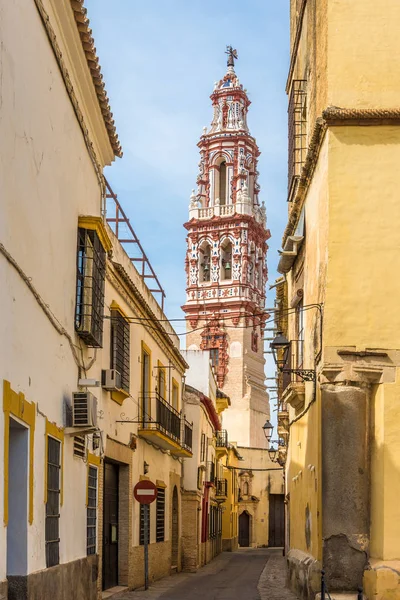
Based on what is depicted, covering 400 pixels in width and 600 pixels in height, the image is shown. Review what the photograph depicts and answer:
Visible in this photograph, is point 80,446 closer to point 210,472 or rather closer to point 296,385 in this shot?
point 296,385

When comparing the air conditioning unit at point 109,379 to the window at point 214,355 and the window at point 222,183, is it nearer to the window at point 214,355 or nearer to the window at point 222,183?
the window at point 214,355

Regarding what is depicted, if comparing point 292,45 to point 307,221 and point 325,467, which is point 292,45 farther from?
point 325,467

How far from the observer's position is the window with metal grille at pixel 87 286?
1253cm

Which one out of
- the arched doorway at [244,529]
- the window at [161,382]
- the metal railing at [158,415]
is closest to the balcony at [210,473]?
the window at [161,382]

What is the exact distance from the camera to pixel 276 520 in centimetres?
5866

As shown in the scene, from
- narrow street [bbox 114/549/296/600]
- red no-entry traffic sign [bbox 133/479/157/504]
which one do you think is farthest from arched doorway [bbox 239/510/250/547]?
red no-entry traffic sign [bbox 133/479/157/504]

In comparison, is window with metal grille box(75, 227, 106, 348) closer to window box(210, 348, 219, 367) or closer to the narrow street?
the narrow street

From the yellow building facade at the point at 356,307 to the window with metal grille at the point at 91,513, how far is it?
2.92 meters

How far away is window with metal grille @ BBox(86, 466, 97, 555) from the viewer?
44.3 ft

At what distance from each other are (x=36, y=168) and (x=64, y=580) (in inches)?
175

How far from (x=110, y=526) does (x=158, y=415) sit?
418 cm

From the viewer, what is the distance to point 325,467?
1222 centimetres

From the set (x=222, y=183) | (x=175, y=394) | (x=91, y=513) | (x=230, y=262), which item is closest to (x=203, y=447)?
(x=175, y=394)

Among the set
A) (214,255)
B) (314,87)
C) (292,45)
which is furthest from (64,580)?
(214,255)
